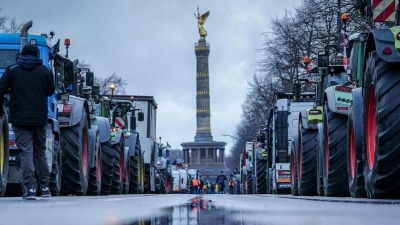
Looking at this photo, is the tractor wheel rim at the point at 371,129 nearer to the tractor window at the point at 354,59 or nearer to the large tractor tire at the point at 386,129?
the large tractor tire at the point at 386,129

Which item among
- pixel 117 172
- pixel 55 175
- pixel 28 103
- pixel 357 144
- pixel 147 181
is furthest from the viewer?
pixel 147 181

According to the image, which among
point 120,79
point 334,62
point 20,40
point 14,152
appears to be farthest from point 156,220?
point 120,79

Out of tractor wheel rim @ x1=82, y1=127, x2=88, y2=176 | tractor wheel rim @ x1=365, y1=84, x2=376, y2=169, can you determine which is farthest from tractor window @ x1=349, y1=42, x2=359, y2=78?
tractor wheel rim @ x1=82, y1=127, x2=88, y2=176

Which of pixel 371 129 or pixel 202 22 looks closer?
pixel 371 129

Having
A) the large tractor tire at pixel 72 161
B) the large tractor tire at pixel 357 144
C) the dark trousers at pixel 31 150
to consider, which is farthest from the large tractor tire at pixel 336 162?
the large tractor tire at pixel 72 161

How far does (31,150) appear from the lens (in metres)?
11.4

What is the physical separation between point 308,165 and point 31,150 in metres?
6.28

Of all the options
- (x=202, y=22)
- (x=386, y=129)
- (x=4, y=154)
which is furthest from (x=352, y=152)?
(x=202, y=22)

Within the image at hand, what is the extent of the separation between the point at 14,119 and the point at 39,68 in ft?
2.28

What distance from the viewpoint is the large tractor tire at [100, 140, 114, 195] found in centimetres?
2158

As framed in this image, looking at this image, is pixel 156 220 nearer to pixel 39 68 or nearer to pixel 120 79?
pixel 39 68

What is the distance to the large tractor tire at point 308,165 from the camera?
16.4m

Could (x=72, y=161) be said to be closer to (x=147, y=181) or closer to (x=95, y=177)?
(x=95, y=177)

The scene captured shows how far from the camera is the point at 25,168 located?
11328mm
